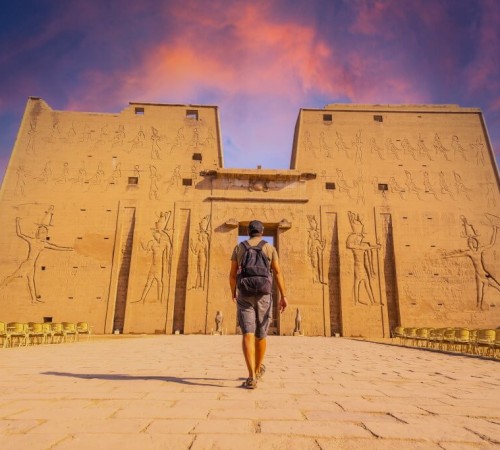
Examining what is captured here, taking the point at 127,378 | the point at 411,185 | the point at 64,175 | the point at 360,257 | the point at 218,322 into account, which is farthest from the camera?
the point at 411,185

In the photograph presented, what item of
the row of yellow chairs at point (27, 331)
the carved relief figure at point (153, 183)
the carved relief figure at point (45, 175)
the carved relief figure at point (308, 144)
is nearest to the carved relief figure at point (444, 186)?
the carved relief figure at point (308, 144)

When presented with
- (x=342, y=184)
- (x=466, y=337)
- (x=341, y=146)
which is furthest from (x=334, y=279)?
(x=466, y=337)

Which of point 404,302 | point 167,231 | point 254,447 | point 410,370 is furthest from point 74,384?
point 404,302

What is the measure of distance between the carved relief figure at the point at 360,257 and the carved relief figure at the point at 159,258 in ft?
33.2

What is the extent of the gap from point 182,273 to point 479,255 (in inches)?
664

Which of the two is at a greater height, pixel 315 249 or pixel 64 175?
pixel 64 175

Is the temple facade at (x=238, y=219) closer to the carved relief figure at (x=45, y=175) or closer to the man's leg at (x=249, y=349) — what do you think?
the carved relief figure at (x=45, y=175)

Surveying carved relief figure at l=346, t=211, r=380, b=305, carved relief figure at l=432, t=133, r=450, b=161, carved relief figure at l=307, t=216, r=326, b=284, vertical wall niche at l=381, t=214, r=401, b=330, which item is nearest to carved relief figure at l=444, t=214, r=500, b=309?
vertical wall niche at l=381, t=214, r=401, b=330

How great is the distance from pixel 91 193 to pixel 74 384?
18.7 m

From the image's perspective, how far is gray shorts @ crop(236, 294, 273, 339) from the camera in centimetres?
342

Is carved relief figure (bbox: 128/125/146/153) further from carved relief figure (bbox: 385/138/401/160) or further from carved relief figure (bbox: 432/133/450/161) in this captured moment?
carved relief figure (bbox: 432/133/450/161)

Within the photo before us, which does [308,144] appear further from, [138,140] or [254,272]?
[254,272]

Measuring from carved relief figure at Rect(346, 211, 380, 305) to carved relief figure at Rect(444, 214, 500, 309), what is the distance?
14.6 feet

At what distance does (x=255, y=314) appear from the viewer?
11.4ft
